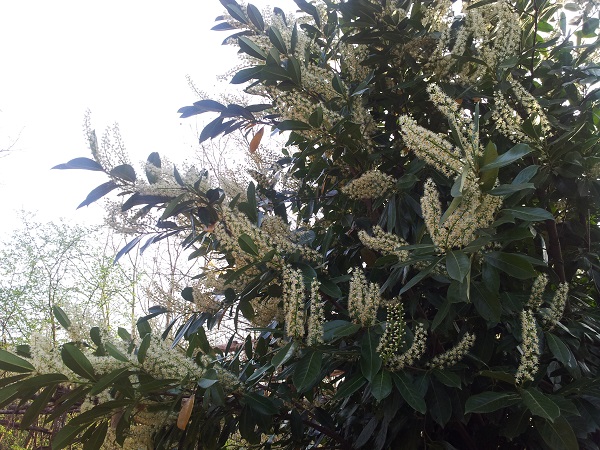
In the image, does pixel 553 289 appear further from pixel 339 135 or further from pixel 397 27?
pixel 397 27

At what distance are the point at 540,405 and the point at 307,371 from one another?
0.43 m

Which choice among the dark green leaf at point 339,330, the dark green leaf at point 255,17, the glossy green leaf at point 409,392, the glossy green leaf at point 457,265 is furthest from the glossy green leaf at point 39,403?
the dark green leaf at point 255,17

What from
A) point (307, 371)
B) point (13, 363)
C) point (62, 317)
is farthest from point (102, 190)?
point (307, 371)

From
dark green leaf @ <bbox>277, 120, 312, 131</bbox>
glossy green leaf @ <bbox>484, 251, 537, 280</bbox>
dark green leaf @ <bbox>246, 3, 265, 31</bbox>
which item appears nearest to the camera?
glossy green leaf @ <bbox>484, 251, 537, 280</bbox>

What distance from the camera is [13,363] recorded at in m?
1.05

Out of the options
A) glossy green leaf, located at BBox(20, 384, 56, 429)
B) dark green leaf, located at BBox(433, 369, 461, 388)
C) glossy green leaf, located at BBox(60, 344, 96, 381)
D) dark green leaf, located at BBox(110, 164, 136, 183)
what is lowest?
dark green leaf, located at BBox(433, 369, 461, 388)

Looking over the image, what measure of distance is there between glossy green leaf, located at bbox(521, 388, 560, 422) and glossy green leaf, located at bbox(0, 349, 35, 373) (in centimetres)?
97

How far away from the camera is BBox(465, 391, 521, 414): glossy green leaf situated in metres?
0.99

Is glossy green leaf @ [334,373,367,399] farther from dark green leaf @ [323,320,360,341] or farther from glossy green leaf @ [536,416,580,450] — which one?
glossy green leaf @ [536,416,580,450]

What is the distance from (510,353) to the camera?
130cm

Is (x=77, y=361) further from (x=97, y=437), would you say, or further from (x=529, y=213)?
(x=529, y=213)

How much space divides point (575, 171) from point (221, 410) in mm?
1009

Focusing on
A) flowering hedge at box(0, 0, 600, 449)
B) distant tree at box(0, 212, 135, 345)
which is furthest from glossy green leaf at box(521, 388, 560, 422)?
distant tree at box(0, 212, 135, 345)

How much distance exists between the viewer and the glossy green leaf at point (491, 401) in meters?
0.99
